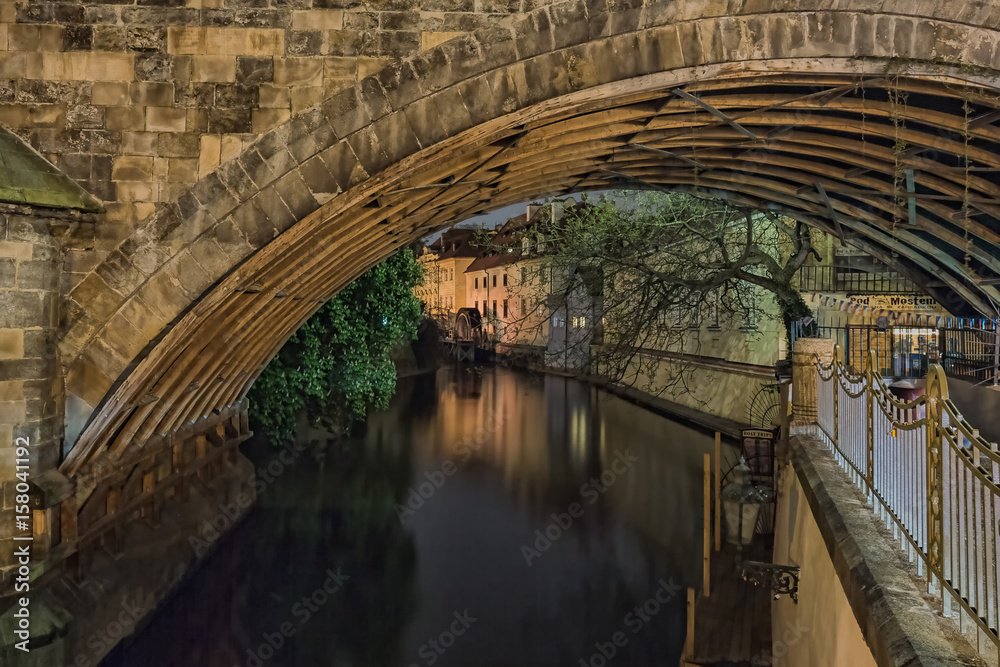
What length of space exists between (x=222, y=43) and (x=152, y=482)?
5914 millimetres

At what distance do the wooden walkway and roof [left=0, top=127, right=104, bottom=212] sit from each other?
6813mm

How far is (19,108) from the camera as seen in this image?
558cm

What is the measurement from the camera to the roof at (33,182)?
5.25 m

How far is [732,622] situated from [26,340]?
7399 mm

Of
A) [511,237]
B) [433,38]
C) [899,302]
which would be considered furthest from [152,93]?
[899,302]

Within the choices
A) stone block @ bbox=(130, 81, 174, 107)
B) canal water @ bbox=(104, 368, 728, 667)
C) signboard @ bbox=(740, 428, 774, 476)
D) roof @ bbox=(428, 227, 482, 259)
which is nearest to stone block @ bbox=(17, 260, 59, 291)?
stone block @ bbox=(130, 81, 174, 107)

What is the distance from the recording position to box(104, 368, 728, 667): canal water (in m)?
8.73

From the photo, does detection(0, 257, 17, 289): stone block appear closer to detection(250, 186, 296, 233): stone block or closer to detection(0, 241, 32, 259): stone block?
detection(0, 241, 32, 259): stone block

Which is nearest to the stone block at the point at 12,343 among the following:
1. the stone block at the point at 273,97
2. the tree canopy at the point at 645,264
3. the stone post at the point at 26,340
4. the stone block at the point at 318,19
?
the stone post at the point at 26,340

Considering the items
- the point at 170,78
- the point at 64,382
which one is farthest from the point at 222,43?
the point at 64,382

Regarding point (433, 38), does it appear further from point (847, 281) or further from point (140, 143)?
point (847, 281)

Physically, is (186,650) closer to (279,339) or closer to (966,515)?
(279,339)

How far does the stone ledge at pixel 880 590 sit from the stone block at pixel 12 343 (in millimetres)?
5655

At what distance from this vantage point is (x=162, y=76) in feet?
18.4
